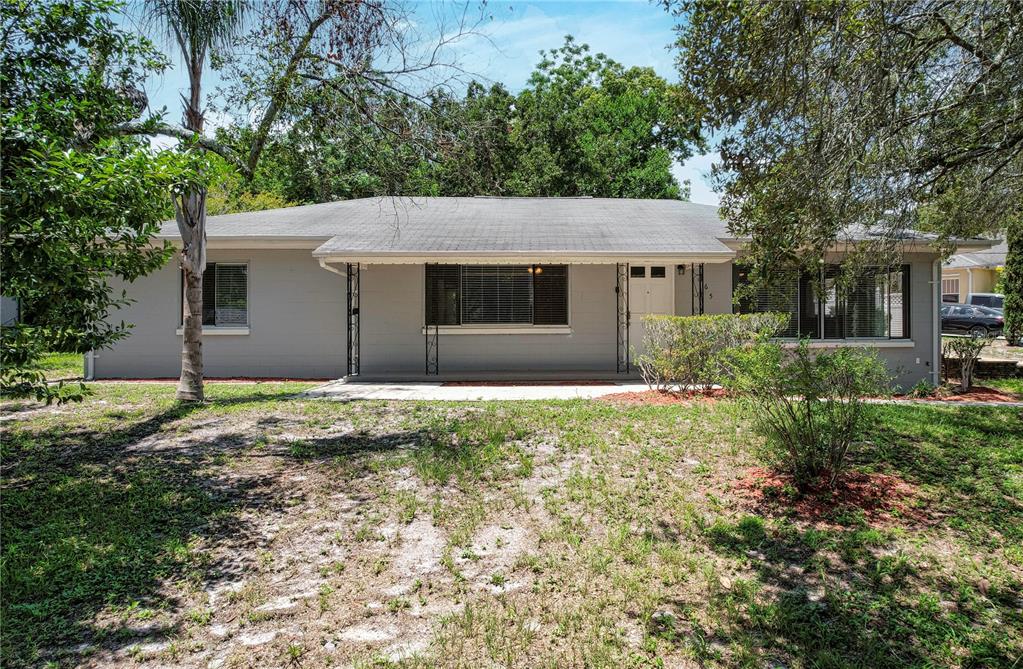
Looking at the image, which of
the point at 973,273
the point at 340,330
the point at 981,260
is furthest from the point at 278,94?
the point at 973,273

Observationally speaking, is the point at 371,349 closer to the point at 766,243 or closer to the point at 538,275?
the point at 538,275

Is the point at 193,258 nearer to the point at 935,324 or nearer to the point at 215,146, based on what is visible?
the point at 215,146

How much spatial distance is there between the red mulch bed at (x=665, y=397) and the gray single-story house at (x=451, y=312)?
10.1 feet

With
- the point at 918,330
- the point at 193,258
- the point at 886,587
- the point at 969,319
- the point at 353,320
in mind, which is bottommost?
the point at 886,587

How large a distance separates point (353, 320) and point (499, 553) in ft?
31.4

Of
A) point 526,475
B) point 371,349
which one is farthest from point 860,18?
point 371,349

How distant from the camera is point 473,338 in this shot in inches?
519

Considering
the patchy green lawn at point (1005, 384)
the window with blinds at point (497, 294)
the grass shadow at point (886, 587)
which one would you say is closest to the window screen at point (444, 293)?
the window with blinds at point (497, 294)

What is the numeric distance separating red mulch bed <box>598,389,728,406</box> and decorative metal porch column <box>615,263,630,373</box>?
3.26 m

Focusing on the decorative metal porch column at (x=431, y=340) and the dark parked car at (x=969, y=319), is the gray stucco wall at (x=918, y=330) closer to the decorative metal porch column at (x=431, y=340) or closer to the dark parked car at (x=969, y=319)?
the decorative metal porch column at (x=431, y=340)

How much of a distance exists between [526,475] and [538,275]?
7985mm

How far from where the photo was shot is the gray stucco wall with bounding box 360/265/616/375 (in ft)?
43.0

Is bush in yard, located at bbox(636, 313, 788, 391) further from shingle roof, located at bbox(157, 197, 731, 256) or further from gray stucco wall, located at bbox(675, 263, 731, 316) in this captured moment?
gray stucco wall, located at bbox(675, 263, 731, 316)

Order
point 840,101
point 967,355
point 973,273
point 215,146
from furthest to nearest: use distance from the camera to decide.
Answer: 1. point 973,273
2. point 967,355
3. point 215,146
4. point 840,101
